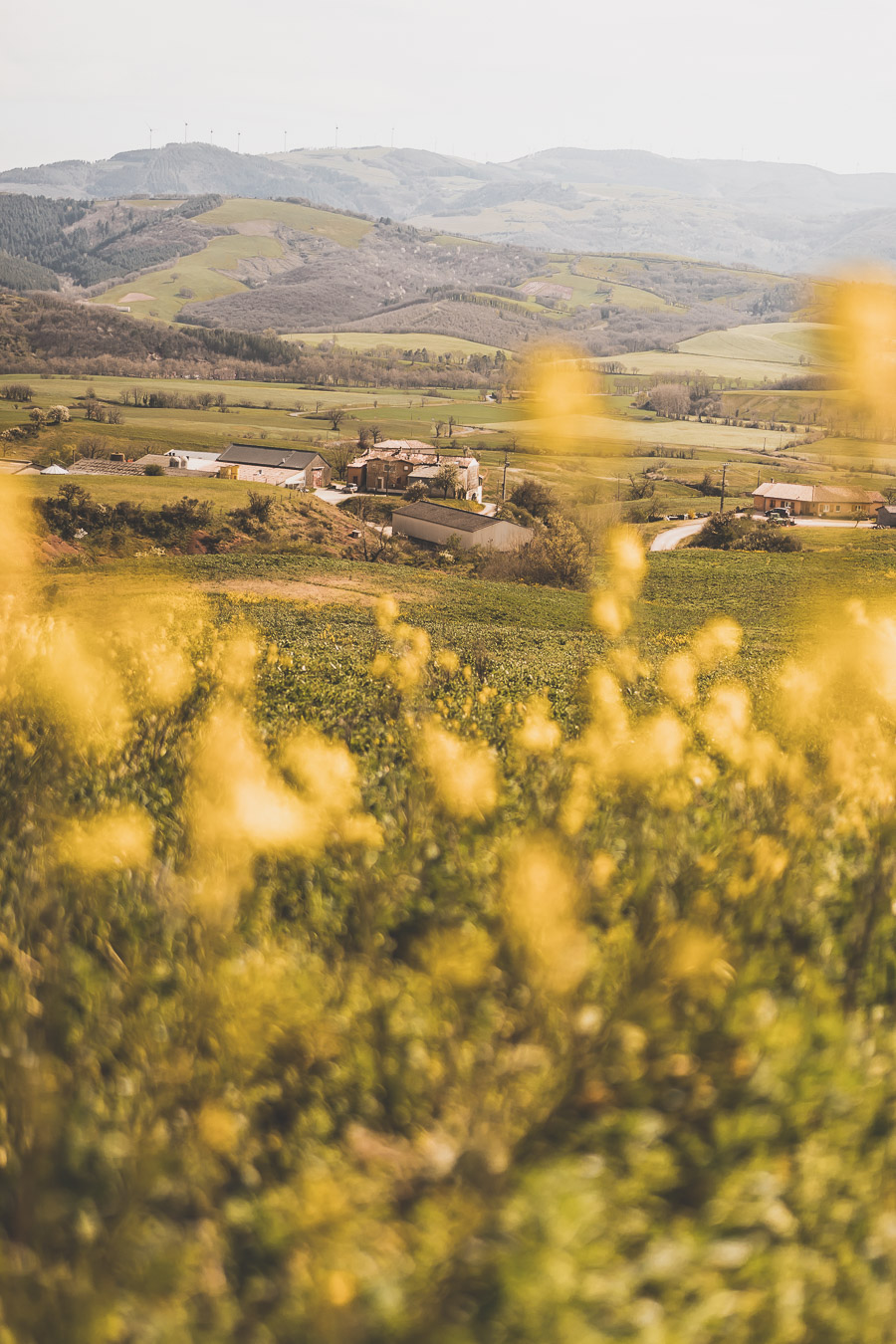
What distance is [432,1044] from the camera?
340cm

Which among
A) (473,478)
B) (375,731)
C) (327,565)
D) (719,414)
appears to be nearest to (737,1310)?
(375,731)

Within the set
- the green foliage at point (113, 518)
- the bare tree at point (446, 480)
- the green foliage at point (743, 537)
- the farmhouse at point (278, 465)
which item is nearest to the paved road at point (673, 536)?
the green foliage at point (743, 537)

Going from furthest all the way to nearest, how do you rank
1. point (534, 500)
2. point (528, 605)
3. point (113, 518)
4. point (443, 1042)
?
point (534, 500)
point (113, 518)
point (528, 605)
point (443, 1042)

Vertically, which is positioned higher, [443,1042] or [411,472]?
[411,472]

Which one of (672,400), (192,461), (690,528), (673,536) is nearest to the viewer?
(673,536)

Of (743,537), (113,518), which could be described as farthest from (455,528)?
(113,518)

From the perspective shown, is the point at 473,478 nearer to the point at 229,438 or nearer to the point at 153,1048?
the point at 229,438

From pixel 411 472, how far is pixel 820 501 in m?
49.7

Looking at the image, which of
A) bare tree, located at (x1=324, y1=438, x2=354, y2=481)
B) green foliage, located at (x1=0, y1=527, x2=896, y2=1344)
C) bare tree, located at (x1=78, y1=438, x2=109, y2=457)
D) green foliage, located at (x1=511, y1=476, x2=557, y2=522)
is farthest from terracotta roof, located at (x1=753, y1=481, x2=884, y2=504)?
green foliage, located at (x1=0, y1=527, x2=896, y2=1344)

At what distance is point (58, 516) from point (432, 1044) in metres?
61.6

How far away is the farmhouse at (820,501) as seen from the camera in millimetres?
95312

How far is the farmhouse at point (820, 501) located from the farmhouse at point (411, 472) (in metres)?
35.4

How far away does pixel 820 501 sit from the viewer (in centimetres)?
9575

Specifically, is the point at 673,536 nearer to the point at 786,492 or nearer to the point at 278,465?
the point at 786,492
